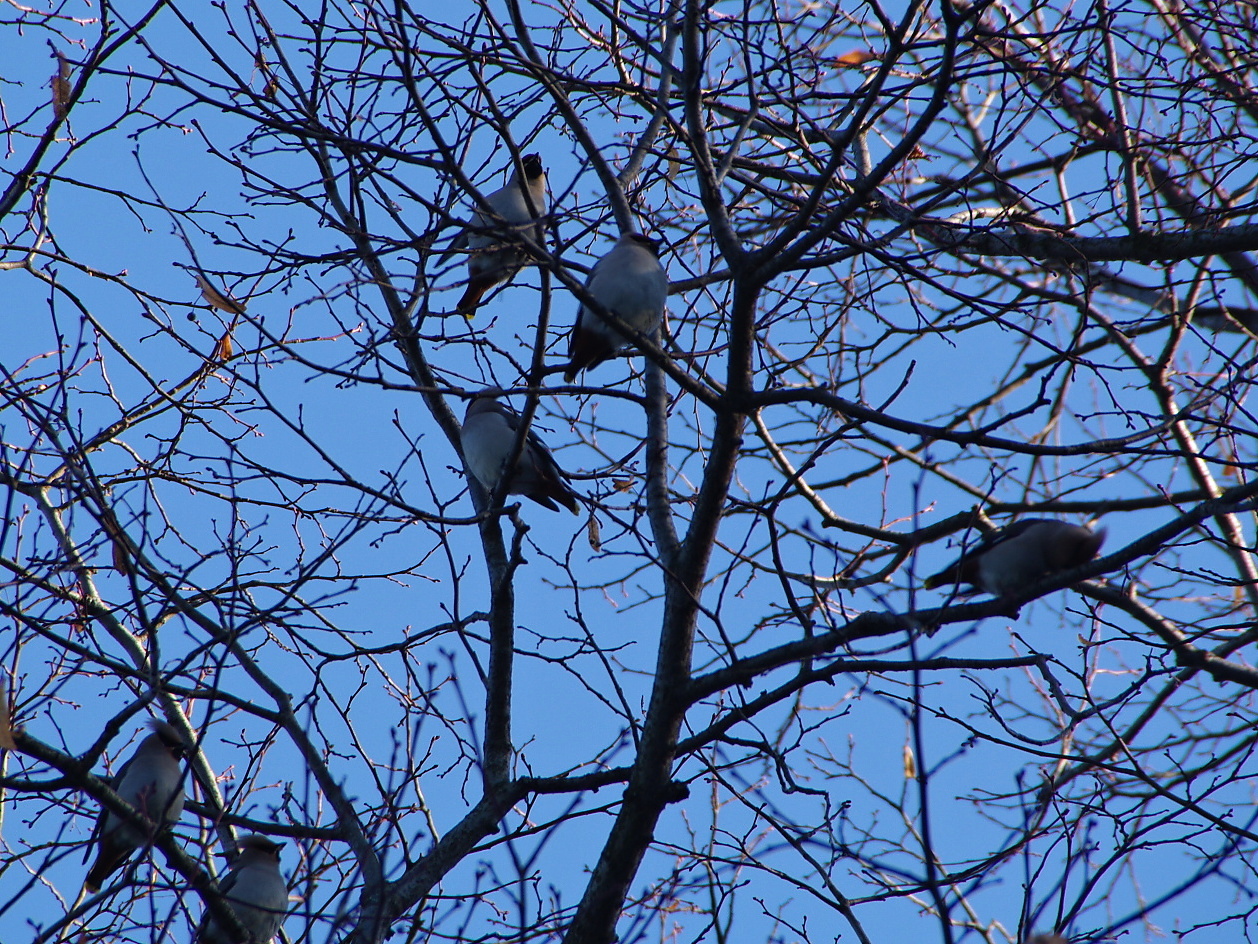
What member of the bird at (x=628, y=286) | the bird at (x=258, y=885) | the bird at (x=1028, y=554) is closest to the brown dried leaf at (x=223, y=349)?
the bird at (x=628, y=286)

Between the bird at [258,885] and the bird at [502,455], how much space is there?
6.20 feet

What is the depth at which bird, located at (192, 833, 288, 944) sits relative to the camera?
17.1ft

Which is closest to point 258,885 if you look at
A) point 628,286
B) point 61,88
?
point 628,286

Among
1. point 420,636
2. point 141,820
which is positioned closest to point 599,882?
point 420,636

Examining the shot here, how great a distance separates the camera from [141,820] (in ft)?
11.6

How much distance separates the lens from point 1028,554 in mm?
4719

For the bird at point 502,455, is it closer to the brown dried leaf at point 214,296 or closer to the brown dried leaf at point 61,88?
the brown dried leaf at point 214,296

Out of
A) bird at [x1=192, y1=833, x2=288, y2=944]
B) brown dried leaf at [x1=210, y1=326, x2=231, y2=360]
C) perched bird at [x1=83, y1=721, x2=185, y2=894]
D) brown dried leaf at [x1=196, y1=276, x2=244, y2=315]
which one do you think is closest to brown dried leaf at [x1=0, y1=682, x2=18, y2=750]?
brown dried leaf at [x1=196, y1=276, x2=244, y2=315]

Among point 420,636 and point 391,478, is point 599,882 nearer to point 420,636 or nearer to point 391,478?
point 420,636

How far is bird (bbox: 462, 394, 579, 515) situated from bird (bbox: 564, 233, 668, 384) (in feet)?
2.10

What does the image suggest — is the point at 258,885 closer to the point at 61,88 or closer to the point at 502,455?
the point at 502,455

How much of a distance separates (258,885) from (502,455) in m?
2.18

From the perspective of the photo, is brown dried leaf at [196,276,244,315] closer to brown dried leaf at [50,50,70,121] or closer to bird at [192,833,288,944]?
brown dried leaf at [50,50,70,121]

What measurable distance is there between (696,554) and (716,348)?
148 cm
